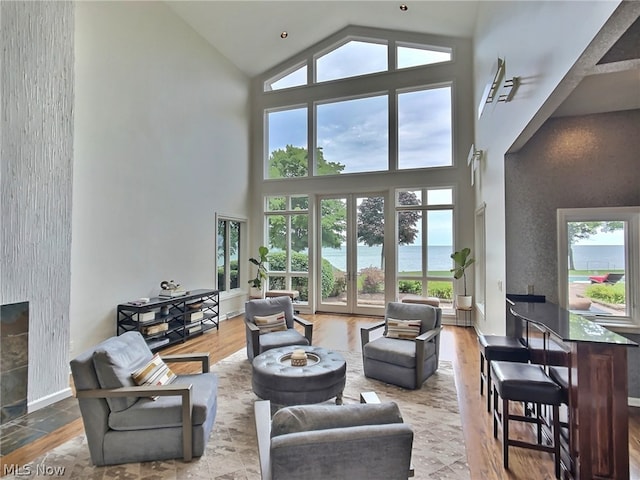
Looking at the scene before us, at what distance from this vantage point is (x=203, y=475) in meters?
2.18

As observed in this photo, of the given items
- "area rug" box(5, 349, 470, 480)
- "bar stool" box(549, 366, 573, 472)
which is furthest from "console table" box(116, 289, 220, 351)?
"bar stool" box(549, 366, 573, 472)

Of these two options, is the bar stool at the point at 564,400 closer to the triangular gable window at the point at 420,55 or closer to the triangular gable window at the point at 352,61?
the triangular gable window at the point at 420,55

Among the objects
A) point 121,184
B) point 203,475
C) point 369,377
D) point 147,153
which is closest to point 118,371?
point 203,475

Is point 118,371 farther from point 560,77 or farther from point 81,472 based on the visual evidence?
point 560,77

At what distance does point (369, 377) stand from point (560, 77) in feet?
10.8

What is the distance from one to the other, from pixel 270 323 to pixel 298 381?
1.58 metres

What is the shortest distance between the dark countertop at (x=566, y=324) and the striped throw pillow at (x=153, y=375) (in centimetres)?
286

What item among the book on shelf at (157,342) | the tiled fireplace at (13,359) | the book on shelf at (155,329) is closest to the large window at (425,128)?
the book on shelf at (155,329)

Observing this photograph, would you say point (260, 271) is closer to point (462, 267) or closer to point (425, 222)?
point (425, 222)

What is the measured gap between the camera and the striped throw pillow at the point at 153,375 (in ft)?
7.80

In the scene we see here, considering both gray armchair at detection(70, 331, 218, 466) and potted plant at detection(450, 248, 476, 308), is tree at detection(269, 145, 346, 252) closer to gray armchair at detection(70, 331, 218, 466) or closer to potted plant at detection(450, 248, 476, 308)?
potted plant at detection(450, 248, 476, 308)

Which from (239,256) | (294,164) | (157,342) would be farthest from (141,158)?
(294,164)

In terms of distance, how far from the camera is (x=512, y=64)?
3.41m

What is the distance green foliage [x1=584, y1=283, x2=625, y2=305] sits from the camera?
10.6ft
